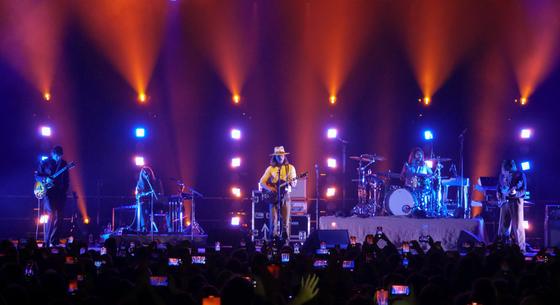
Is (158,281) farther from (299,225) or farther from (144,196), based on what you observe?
(299,225)

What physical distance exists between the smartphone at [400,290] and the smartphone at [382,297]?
326mm

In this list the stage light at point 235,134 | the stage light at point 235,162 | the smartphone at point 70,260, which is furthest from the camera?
the stage light at point 235,134

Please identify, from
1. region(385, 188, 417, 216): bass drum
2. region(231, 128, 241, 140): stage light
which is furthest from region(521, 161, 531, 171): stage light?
region(231, 128, 241, 140): stage light

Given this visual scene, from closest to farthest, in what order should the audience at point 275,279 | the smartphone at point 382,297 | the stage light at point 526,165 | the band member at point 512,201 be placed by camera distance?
1. the audience at point 275,279
2. the smartphone at point 382,297
3. the band member at point 512,201
4. the stage light at point 526,165

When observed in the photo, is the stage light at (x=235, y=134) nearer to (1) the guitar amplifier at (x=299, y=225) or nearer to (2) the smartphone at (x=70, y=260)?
(1) the guitar amplifier at (x=299, y=225)

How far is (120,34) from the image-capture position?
74.0 feet

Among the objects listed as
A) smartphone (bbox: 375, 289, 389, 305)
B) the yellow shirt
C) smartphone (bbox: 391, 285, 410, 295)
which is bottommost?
smartphone (bbox: 375, 289, 389, 305)

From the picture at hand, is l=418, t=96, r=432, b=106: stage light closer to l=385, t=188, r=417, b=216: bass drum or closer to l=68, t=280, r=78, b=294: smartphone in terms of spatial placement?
l=385, t=188, r=417, b=216: bass drum

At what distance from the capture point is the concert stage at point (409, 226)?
61.4 ft

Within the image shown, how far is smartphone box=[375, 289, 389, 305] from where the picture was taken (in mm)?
7766

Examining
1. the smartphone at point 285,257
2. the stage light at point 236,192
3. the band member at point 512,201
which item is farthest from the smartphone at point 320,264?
the stage light at point 236,192

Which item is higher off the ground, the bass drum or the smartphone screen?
the bass drum

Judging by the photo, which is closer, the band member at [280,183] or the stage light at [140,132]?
the band member at [280,183]

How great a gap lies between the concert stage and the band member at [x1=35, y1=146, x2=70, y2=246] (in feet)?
21.7
